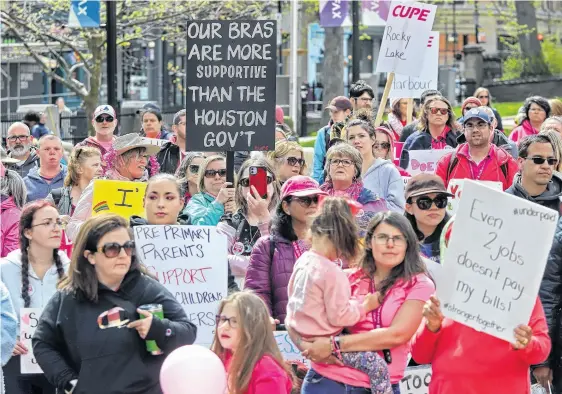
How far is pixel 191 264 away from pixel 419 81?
8.79 meters

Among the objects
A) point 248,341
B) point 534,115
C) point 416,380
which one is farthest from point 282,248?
point 534,115

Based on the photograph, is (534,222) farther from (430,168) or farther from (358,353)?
(430,168)

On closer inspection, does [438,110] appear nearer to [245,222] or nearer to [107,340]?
[245,222]

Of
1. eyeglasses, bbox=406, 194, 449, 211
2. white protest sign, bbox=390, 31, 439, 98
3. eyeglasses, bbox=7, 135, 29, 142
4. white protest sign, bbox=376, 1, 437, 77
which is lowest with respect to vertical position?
eyeglasses, bbox=406, 194, 449, 211

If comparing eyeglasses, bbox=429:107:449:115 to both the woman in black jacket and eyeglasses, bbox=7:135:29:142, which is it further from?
the woman in black jacket

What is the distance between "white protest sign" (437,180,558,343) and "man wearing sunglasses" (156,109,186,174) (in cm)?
653

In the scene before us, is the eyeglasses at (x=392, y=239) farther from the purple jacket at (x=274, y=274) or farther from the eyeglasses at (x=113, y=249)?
the eyeglasses at (x=113, y=249)

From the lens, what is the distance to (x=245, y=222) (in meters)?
8.68

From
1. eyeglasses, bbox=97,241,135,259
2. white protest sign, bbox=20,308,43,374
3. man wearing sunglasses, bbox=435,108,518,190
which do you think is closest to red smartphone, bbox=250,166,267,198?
white protest sign, bbox=20,308,43,374

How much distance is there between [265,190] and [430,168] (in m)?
3.63

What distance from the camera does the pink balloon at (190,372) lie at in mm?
5863

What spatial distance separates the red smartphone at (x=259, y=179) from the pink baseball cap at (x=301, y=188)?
1168 millimetres

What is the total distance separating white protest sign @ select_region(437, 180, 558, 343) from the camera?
601 centimetres

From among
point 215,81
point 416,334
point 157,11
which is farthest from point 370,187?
point 157,11
